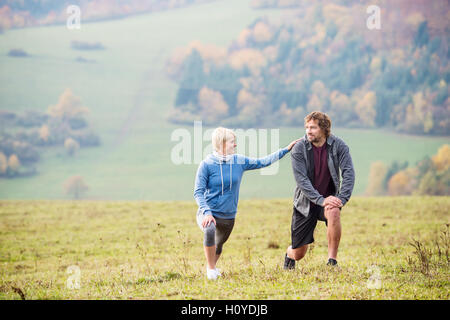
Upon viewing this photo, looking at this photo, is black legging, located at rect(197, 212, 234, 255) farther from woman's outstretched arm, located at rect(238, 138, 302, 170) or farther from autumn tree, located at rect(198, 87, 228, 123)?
autumn tree, located at rect(198, 87, 228, 123)

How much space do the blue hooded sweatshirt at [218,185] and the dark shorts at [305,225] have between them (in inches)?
37.1

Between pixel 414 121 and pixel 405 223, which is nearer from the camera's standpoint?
pixel 405 223

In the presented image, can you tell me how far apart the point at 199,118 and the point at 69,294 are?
58972 mm

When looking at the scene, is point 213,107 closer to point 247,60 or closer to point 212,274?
point 247,60

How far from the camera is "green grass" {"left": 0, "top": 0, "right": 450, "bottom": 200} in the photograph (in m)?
57.4

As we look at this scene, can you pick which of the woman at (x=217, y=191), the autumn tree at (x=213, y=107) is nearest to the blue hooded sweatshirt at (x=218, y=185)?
the woman at (x=217, y=191)

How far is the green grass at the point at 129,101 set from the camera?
5741 centimetres

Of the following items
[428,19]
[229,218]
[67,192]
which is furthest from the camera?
[428,19]

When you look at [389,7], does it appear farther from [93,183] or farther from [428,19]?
[93,183]

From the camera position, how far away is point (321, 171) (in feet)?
24.7

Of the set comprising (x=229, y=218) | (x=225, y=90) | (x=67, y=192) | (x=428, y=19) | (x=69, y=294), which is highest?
(x=428, y=19)

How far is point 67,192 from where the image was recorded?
57.4 m

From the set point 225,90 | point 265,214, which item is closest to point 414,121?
point 225,90

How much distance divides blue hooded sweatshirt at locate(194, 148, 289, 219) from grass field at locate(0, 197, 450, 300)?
0.92 metres
